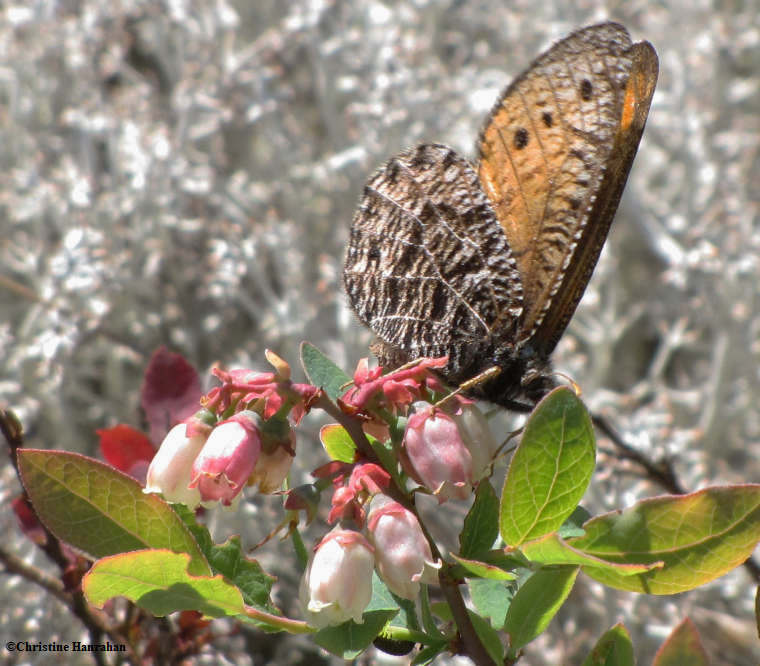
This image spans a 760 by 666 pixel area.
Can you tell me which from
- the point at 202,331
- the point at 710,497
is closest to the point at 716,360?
the point at 202,331

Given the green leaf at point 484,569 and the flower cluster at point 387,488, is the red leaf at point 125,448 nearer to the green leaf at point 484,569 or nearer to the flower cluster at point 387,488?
the flower cluster at point 387,488

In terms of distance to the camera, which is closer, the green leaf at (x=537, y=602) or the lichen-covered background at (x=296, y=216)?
the green leaf at (x=537, y=602)

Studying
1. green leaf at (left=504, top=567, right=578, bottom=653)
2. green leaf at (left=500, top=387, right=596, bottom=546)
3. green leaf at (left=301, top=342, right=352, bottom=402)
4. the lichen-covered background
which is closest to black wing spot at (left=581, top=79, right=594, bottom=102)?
green leaf at (left=301, top=342, right=352, bottom=402)

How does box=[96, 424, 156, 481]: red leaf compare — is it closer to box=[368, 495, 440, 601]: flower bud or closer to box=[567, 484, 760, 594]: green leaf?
box=[368, 495, 440, 601]: flower bud

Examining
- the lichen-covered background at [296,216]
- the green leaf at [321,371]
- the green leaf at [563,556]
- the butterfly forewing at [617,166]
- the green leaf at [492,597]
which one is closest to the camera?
the green leaf at [563,556]

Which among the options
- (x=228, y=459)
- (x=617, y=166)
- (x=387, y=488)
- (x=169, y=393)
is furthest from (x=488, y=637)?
(x=617, y=166)

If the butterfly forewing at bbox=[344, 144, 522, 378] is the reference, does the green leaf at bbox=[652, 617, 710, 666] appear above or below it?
below

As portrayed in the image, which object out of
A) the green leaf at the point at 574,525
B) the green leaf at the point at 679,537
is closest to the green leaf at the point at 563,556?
the green leaf at the point at 679,537
